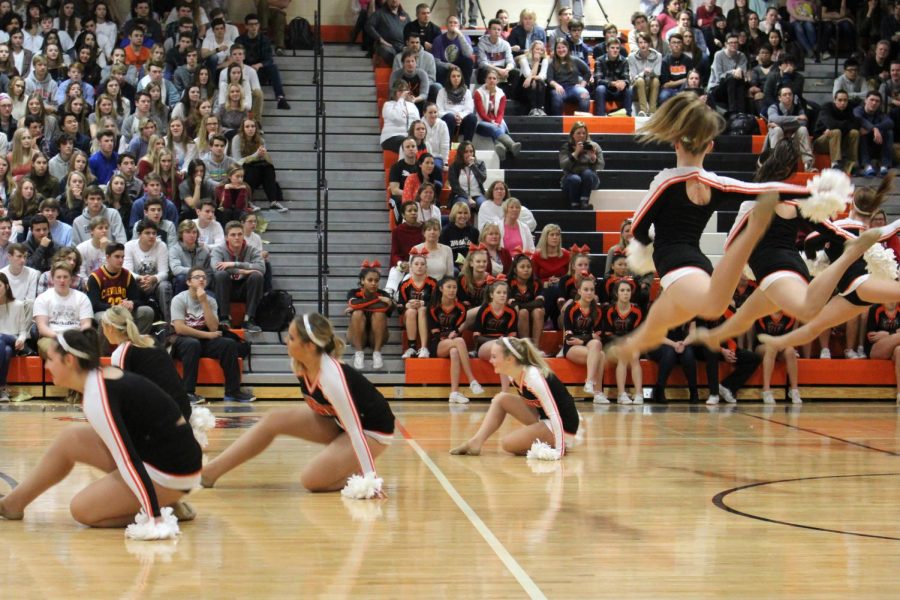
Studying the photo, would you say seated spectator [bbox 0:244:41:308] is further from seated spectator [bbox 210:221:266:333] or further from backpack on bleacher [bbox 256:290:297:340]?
backpack on bleacher [bbox 256:290:297:340]

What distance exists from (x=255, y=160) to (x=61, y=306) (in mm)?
3219

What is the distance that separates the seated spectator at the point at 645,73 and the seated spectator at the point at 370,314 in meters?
5.29

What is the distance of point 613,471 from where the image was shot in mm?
7523

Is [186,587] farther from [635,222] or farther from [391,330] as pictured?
[391,330]

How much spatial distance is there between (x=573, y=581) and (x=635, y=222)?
5.78 feet

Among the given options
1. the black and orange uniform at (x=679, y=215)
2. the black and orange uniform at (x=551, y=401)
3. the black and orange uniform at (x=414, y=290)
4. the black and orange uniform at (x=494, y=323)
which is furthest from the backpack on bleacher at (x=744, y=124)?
the black and orange uniform at (x=679, y=215)

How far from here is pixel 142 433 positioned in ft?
17.9

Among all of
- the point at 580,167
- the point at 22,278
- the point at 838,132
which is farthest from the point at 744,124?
the point at 22,278

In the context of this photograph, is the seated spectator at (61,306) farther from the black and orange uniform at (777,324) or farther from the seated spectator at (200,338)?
the black and orange uniform at (777,324)

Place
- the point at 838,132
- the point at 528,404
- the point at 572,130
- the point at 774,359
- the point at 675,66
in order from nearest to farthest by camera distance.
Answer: the point at 528,404 → the point at 774,359 → the point at 572,130 → the point at 838,132 → the point at 675,66

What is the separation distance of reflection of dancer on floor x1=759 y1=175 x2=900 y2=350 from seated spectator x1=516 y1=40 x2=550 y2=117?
29.0ft

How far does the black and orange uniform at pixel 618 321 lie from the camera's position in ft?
37.6

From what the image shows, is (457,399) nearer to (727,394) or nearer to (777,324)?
(727,394)

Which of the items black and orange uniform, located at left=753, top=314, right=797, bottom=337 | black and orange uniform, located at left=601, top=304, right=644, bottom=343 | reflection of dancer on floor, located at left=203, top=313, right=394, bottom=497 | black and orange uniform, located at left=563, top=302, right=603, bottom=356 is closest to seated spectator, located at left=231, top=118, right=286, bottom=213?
black and orange uniform, located at left=563, top=302, right=603, bottom=356
